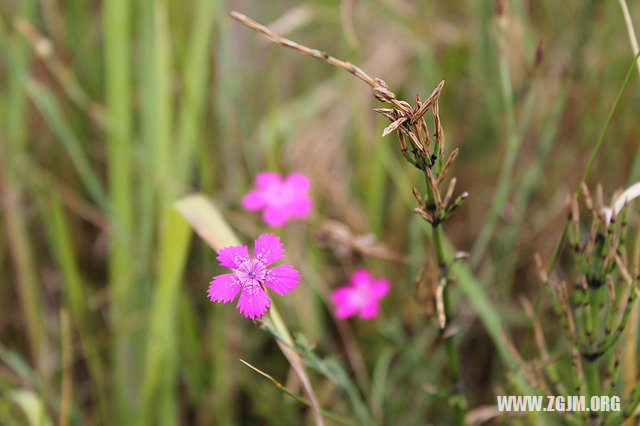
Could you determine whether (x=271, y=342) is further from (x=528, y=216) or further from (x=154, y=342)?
(x=528, y=216)

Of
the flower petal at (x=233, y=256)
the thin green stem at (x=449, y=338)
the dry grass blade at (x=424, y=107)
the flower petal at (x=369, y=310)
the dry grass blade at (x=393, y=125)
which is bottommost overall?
the flower petal at (x=233, y=256)

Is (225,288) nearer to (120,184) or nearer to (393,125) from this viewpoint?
(393,125)

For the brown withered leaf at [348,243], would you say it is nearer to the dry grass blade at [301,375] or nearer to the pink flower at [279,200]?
the pink flower at [279,200]

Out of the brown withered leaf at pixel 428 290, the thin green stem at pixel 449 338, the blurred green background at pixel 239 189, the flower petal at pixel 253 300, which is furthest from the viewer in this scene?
the blurred green background at pixel 239 189

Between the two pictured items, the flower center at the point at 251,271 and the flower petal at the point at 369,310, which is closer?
the flower center at the point at 251,271

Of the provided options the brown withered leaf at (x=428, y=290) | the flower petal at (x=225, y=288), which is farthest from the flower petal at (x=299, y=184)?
the flower petal at (x=225, y=288)

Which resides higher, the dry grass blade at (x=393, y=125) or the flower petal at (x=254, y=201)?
the flower petal at (x=254, y=201)

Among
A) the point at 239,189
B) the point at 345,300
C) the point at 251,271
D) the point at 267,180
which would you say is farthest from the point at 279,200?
the point at 251,271
